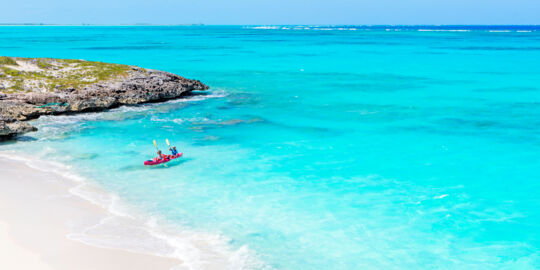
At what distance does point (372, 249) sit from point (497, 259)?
4290mm

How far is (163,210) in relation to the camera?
804 inches

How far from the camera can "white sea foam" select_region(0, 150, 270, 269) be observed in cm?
1623

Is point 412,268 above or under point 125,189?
under

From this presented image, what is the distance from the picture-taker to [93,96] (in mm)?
41562

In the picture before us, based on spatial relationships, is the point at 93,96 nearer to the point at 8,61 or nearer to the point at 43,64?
the point at 43,64

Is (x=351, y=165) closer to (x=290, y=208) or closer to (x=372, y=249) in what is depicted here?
(x=290, y=208)

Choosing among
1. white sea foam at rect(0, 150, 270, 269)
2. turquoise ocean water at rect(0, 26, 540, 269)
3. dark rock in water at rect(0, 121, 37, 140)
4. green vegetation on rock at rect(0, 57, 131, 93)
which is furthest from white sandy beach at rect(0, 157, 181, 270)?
green vegetation on rock at rect(0, 57, 131, 93)

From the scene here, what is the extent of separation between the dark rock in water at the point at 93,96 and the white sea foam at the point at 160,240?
15235 millimetres

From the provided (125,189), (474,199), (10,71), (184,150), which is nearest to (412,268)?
(474,199)

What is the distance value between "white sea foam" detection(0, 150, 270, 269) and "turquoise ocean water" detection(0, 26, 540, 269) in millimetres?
85

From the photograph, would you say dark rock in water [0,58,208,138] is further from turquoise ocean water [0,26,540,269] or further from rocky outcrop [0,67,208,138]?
turquoise ocean water [0,26,540,269]

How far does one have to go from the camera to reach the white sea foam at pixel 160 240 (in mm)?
16234

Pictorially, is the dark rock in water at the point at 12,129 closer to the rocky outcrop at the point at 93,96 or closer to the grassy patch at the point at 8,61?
the rocky outcrop at the point at 93,96

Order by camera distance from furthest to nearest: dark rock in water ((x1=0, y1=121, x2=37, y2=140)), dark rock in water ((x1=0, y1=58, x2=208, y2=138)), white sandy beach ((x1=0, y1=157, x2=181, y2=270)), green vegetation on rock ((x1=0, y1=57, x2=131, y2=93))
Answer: green vegetation on rock ((x1=0, y1=57, x2=131, y2=93)), dark rock in water ((x1=0, y1=58, x2=208, y2=138)), dark rock in water ((x1=0, y1=121, x2=37, y2=140)), white sandy beach ((x1=0, y1=157, x2=181, y2=270))
